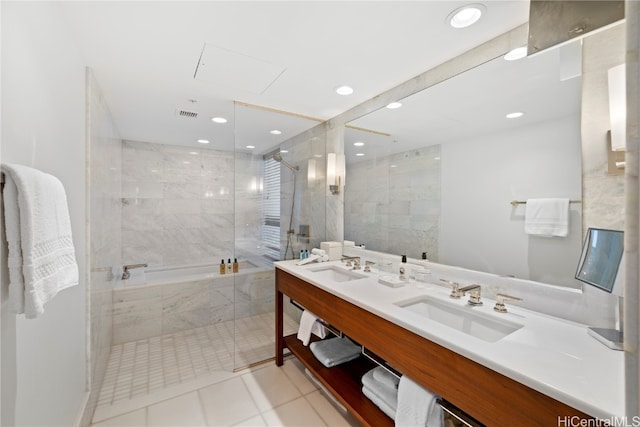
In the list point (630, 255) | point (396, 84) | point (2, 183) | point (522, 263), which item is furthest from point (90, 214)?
point (522, 263)

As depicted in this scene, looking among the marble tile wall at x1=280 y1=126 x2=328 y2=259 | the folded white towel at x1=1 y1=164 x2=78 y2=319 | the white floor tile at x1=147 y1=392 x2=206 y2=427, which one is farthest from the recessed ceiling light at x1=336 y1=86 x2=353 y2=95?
the white floor tile at x1=147 y1=392 x2=206 y2=427

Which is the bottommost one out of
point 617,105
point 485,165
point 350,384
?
point 350,384

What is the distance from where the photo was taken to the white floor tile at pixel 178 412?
171 cm

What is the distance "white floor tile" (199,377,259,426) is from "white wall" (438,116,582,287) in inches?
65.4

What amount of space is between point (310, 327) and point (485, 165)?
5.18ft

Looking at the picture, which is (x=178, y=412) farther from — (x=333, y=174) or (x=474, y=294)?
(x=333, y=174)

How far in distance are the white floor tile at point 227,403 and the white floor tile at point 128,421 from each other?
1.19ft

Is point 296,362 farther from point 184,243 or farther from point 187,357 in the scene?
point 184,243

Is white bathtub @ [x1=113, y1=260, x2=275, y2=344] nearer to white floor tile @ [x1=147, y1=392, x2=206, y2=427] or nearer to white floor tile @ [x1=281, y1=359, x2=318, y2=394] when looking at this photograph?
white floor tile @ [x1=281, y1=359, x2=318, y2=394]

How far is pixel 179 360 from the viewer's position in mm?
2432

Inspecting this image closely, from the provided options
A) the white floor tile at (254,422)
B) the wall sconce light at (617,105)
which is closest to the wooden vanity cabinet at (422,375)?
the white floor tile at (254,422)

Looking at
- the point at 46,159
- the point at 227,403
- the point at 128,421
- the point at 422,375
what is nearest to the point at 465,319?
the point at 422,375

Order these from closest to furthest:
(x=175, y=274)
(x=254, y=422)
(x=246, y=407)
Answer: (x=254, y=422) → (x=246, y=407) → (x=175, y=274)

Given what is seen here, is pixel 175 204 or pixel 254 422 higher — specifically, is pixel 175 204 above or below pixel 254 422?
above
